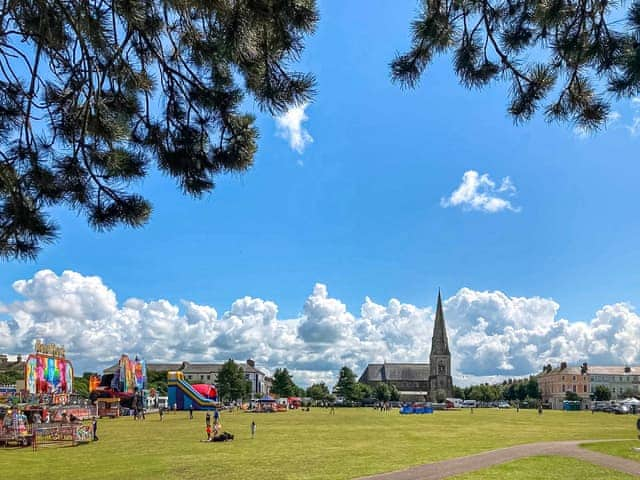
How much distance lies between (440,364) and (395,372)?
74.5 ft

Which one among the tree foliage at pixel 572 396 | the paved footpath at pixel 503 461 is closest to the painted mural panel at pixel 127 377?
the paved footpath at pixel 503 461

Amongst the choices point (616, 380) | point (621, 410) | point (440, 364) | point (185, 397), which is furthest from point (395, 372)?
point (185, 397)

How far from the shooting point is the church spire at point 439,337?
493ft

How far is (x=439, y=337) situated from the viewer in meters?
152

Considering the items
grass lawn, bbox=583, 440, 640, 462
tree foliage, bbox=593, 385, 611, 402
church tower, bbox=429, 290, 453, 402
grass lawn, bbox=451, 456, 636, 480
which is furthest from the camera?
church tower, bbox=429, 290, 453, 402

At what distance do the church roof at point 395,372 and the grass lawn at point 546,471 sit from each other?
14838cm

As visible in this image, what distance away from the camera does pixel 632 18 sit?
577cm

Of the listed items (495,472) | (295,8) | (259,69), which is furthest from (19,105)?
(495,472)

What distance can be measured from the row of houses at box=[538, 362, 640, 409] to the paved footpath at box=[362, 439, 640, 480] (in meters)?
125

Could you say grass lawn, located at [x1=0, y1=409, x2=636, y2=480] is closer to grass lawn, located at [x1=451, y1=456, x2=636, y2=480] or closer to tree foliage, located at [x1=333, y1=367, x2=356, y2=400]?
grass lawn, located at [x1=451, y1=456, x2=636, y2=480]

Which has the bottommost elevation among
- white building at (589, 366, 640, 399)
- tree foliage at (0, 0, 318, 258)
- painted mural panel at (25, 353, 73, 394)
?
white building at (589, 366, 640, 399)

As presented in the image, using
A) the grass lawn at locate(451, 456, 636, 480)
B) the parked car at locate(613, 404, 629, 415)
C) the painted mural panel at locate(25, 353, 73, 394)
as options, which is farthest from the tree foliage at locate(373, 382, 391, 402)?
the grass lawn at locate(451, 456, 636, 480)

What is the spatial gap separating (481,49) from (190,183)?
448 centimetres

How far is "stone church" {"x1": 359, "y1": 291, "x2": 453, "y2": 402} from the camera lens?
14738 cm
